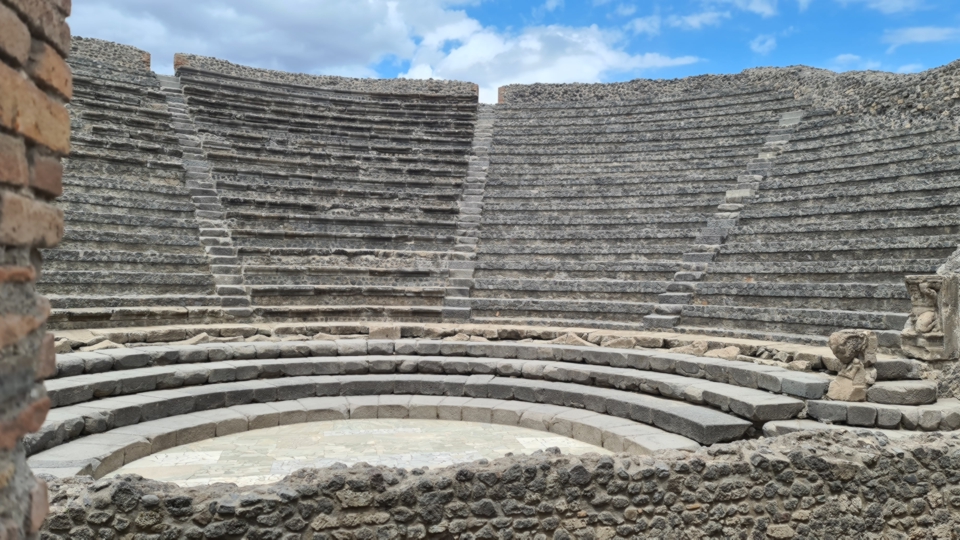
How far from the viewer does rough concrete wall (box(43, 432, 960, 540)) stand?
145 inches

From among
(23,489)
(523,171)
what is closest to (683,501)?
(23,489)

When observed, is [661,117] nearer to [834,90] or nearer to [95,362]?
[834,90]

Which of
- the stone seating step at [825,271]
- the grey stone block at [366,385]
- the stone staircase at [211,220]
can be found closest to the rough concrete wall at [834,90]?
the stone seating step at [825,271]

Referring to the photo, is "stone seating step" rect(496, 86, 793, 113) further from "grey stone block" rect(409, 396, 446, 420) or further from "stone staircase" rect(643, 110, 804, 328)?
"grey stone block" rect(409, 396, 446, 420)

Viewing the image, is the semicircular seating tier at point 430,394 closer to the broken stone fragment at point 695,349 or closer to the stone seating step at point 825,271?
the broken stone fragment at point 695,349

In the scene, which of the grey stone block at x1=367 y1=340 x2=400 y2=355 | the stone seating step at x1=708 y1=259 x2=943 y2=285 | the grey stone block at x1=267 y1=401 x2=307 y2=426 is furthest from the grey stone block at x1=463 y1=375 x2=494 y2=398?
the stone seating step at x1=708 y1=259 x2=943 y2=285

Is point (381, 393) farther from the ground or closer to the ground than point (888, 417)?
closer to the ground

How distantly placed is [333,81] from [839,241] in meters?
12.7

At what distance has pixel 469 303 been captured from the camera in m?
11.0

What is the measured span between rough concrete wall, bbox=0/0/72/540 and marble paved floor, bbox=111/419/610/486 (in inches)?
149

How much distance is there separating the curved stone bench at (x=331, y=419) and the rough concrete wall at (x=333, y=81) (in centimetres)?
1111

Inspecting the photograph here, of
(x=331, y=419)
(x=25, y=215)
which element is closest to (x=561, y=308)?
(x=331, y=419)

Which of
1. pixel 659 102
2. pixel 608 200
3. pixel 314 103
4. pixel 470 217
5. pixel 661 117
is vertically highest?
pixel 659 102

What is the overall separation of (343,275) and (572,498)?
778 cm
